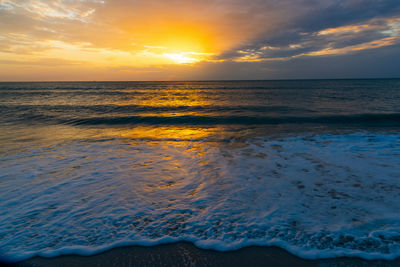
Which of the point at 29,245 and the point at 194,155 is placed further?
the point at 194,155

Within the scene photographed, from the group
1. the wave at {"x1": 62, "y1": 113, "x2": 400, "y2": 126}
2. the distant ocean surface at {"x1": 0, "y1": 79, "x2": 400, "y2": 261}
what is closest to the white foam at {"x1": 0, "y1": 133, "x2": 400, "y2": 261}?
the distant ocean surface at {"x1": 0, "y1": 79, "x2": 400, "y2": 261}

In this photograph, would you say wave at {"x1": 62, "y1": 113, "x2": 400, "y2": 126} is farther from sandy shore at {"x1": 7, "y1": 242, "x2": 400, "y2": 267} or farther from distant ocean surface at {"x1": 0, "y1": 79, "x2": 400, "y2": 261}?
sandy shore at {"x1": 7, "y1": 242, "x2": 400, "y2": 267}

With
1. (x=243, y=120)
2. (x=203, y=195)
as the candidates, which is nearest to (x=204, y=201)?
(x=203, y=195)

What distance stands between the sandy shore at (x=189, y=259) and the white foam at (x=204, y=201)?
4.2 inches

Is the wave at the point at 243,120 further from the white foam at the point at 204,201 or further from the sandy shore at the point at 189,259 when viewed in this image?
the sandy shore at the point at 189,259

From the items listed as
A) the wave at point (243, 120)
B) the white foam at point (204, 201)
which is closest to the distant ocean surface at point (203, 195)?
the white foam at point (204, 201)

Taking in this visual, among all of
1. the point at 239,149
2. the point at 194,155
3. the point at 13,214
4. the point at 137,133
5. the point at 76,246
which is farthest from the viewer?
the point at 137,133

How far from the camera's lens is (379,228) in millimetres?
3359

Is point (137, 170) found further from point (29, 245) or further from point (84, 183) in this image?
point (29, 245)

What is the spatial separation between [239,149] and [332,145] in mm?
3896

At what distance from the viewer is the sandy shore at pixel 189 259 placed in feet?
9.18

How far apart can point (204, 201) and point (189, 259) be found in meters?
1.46

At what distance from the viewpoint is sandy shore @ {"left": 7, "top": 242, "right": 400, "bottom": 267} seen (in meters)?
2.80

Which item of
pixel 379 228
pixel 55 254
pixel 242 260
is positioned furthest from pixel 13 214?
pixel 379 228
